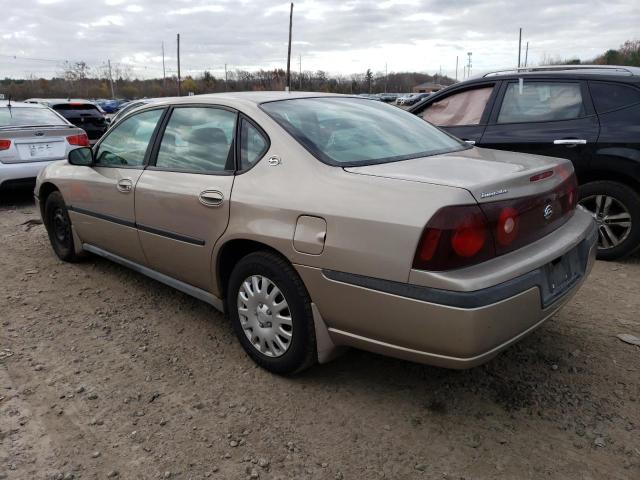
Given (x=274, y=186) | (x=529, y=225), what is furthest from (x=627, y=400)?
(x=274, y=186)

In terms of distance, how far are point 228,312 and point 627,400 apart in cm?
218

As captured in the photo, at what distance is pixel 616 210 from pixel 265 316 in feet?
11.1

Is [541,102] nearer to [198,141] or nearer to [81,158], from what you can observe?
[198,141]

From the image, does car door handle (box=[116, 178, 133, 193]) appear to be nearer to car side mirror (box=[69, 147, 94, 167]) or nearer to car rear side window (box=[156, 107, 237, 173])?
car rear side window (box=[156, 107, 237, 173])

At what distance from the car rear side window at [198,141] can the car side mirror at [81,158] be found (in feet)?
3.16

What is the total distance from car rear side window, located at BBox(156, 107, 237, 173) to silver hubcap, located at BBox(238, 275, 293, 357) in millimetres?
714

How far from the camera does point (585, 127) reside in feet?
15.3

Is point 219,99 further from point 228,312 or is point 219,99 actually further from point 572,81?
point 572,81

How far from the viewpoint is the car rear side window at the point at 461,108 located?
5.30m

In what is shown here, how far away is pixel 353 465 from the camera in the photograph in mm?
2311

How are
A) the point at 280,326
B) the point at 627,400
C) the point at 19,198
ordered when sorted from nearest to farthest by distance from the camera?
the point at 627,400 → the point at 280,326 → the point at 19,198

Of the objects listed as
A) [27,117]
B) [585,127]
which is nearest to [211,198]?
[585,127]

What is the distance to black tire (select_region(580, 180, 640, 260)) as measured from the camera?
178 inches

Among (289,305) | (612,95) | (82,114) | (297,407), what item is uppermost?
(612,95)
